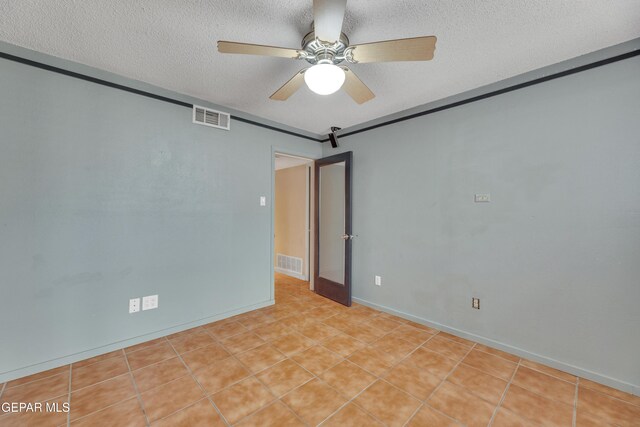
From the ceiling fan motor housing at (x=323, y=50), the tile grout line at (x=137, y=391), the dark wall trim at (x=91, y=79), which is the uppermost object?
the dark wall trim at (x=91, y=79)

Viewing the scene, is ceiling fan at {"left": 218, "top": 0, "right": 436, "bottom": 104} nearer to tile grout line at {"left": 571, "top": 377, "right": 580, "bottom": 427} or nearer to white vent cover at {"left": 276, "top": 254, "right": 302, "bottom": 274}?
tile grout line at {"left": 571, "top": 377, "right": 580, "bottom": 427}

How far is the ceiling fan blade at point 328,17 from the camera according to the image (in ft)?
4.09

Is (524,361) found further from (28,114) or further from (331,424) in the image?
(28,114)

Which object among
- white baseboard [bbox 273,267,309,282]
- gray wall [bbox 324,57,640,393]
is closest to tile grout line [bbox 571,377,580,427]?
gray wall [bbox 324,57,640,393]

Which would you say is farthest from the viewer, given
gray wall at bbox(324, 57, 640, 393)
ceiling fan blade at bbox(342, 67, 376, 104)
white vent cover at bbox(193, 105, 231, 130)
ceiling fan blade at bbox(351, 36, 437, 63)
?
white vent cover at bbox(193, 105, 231, 130)

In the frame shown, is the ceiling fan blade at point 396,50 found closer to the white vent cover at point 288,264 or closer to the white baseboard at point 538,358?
the white baseboard at point 538,358

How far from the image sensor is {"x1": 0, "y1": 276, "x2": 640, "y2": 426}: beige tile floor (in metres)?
1.64

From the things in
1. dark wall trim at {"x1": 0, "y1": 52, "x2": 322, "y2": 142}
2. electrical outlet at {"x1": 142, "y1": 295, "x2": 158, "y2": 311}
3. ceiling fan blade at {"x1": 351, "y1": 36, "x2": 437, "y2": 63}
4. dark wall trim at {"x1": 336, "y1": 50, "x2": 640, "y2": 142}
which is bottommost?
electrical outlet at {"x1": 142, "y1": 295, "x2": 158, "y2": 311}

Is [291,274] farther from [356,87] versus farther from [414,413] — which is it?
[356,87]

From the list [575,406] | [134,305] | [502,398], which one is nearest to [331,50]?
[502,398]

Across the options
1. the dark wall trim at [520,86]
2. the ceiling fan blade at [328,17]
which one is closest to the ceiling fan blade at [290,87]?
the ceiling fan blade at [328,17]

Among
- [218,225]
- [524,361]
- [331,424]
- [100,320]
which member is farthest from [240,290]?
[524,361]

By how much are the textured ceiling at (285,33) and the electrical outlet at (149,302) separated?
83.7 inches

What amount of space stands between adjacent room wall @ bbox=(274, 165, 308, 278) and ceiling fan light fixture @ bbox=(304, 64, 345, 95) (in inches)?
131
